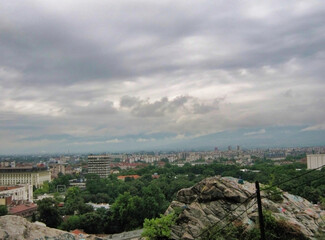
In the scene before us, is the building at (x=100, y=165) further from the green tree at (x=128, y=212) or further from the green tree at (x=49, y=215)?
the green tree at (x=128, y=212)

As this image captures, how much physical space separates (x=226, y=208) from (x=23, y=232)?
733 centimetres

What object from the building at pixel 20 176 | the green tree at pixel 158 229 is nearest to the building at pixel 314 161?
the building at pixel 20 176

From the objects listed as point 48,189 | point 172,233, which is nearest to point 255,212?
point 172,233

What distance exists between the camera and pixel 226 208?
12492 mm

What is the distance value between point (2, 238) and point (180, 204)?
6.59 meters

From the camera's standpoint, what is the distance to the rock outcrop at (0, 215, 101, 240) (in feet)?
36.8

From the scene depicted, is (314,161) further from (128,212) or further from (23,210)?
(23,210)

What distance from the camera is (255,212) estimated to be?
11.5m

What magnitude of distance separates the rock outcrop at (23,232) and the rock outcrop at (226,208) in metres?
4.23

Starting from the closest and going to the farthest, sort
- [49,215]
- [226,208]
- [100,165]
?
[226,208] → [49,215] → [100,165]

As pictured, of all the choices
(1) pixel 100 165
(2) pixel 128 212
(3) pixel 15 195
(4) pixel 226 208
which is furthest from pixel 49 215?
(1) pixel 100 165

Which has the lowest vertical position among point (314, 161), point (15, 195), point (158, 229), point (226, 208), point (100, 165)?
point (15, 195)

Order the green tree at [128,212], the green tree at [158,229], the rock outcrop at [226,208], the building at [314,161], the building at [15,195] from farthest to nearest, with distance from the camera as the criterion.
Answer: the building at [314,161] < the building at [15,195] < the green tree at [128,212] < the green tree at [158,229] < the rock outcrop at [226,208]

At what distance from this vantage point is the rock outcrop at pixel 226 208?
1152 centimetres
